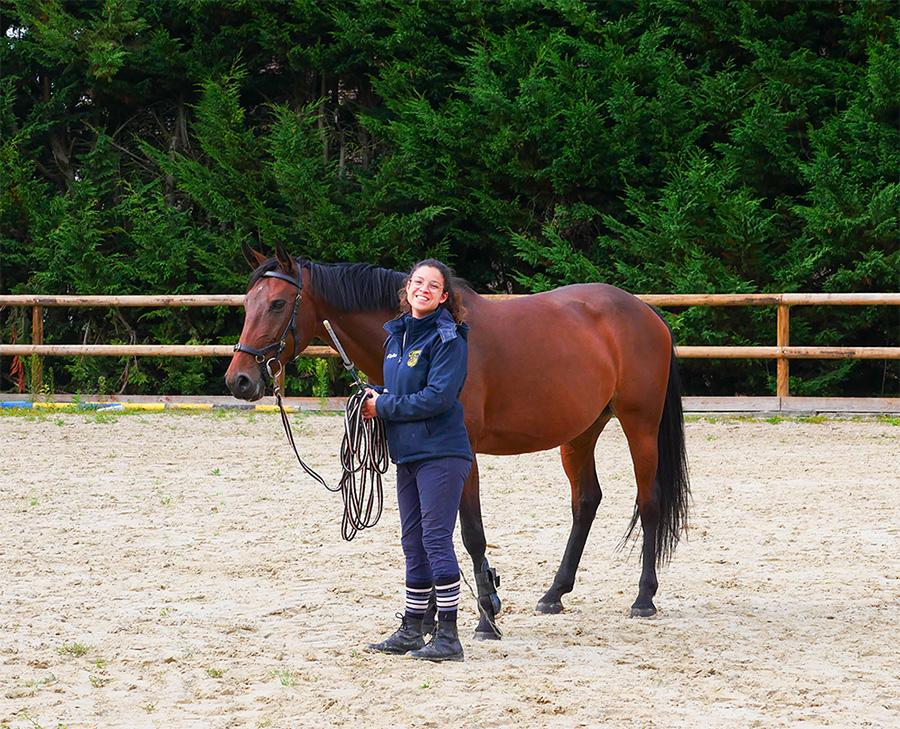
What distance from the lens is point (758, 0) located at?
449 inches

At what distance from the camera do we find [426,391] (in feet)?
11.1

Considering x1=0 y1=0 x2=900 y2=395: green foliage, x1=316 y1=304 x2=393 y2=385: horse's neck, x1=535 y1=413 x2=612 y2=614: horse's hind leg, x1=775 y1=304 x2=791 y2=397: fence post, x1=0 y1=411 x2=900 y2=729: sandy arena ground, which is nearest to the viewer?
x1=0 y1=411 x2=900 y2=729: sandy arena ground

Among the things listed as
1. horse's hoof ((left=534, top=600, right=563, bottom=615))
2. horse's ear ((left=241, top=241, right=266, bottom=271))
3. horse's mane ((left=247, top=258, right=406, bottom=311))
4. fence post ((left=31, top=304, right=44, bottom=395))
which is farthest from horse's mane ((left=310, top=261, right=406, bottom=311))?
fence post ((left=31, top=304, right=44, bottom=395))

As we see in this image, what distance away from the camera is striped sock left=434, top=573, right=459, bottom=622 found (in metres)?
3.45

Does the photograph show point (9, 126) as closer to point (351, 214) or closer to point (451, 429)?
point (351, 214)

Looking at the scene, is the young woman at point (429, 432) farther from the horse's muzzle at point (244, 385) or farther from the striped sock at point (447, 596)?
the horse's muzzle at point (244, 385)

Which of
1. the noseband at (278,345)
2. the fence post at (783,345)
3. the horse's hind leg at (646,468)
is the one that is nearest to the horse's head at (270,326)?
the noseband at (278,345)

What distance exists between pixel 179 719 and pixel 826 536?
3727 millimetres

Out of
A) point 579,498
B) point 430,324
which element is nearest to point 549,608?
point 579,498

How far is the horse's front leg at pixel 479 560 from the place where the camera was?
3791mm

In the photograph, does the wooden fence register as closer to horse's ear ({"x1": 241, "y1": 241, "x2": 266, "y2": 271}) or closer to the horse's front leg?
horse's ear ({"x1": 241, "y1": 241, "x2": 266, "y2": 271})

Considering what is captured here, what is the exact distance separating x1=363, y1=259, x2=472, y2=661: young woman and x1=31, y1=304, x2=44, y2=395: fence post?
370 inches

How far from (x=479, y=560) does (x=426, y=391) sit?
0.85 meters

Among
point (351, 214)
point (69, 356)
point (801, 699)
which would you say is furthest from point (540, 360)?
point (69, 356)
